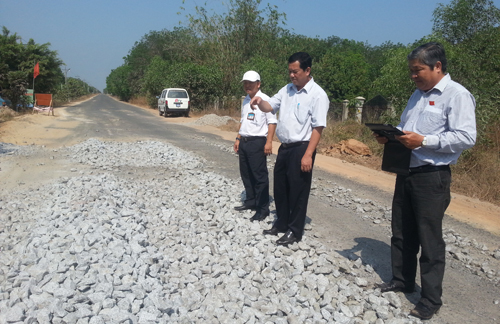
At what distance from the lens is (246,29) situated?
29.9m

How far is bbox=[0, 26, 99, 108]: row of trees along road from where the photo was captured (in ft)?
78.7

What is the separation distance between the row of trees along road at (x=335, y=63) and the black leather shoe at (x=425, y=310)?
573 cm

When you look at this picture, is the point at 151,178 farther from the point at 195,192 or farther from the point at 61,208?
the point at 61,208

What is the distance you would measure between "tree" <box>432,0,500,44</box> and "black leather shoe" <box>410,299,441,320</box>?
20.3m

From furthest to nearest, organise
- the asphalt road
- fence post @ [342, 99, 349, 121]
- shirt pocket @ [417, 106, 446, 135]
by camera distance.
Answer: fence post @ [342, 99, 349, 121] → the asphalt road → shirt pocket @ [417, 106, 446, 135]

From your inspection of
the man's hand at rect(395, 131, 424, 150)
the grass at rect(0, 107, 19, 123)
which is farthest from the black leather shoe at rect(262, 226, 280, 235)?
the grass at rect(0, 107, 19, 123)

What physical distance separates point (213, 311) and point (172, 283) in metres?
0.58

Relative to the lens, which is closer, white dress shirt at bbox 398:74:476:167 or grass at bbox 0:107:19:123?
white dress shirt at bbox 398:74:476:167

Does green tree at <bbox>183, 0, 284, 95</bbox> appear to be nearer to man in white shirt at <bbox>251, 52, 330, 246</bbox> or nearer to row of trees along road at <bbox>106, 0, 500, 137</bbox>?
row of trees along road at <bbox>106, 0, 500, 137</bbox>

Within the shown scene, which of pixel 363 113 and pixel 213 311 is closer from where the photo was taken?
Answer: pixel 213 311

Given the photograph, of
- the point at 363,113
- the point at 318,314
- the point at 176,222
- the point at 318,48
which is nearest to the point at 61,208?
the point at 176,222

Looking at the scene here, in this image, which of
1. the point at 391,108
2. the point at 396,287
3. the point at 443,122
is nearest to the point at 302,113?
the point at 443,122

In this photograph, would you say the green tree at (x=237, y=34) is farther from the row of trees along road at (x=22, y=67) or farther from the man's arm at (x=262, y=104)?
the man's arm at (x=262, y=104)

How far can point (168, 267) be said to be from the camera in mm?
3682
